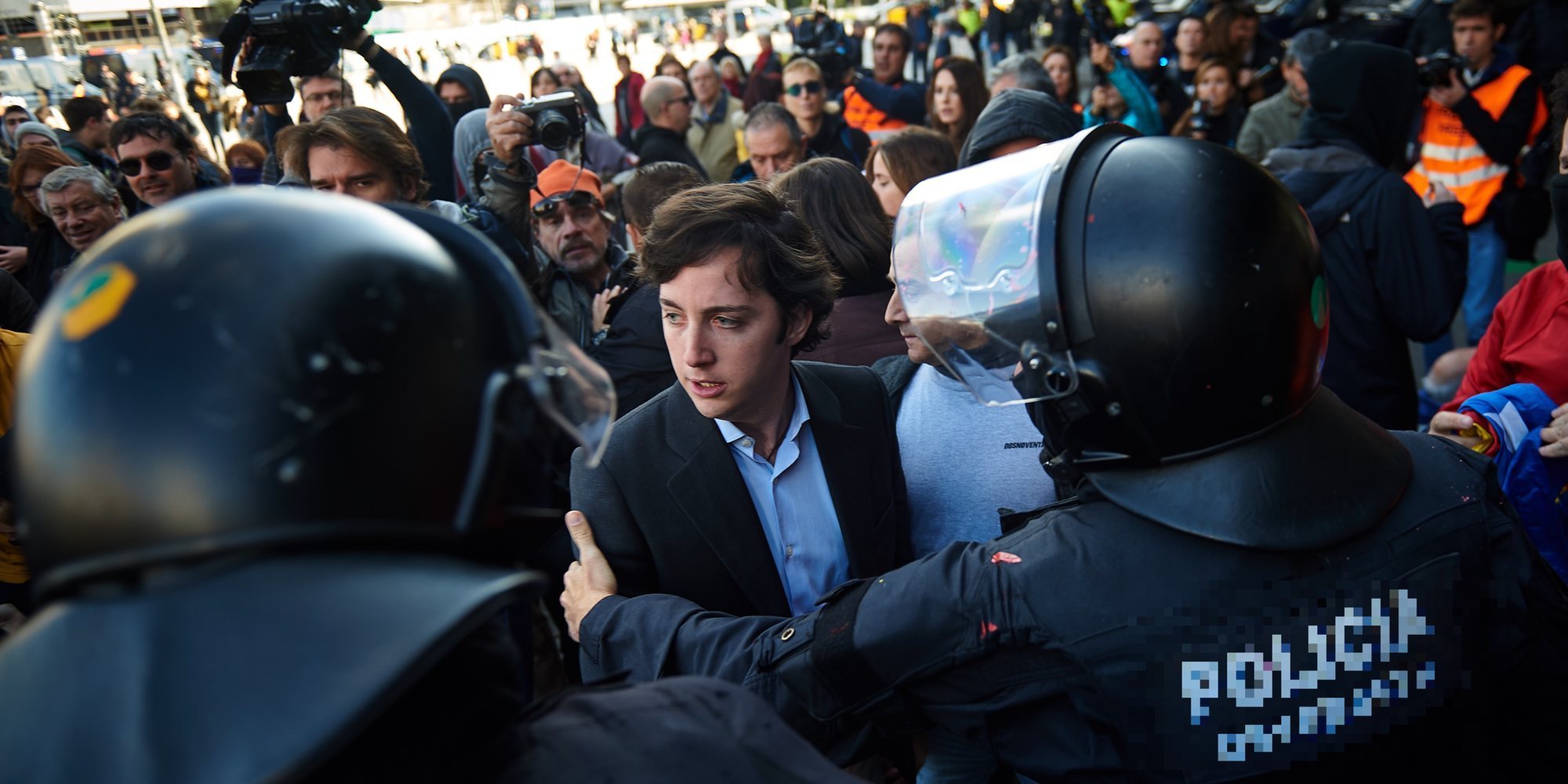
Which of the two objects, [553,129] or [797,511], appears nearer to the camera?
[797,511]

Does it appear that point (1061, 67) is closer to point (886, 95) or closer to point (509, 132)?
point (886, 95)

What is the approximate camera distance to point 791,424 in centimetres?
227

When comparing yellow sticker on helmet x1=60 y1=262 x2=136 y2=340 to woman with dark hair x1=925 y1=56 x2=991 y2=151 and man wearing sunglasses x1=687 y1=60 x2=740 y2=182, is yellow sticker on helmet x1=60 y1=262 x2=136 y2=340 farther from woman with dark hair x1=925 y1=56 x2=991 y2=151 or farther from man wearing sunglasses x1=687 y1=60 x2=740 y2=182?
man wearing sunglasses x1=687 y1=60 x2=740 y2=182

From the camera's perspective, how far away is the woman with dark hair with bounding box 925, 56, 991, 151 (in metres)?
5.77

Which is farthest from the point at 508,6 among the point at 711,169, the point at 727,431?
the point at 727,431

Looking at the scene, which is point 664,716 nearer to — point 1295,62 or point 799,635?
point 799,635

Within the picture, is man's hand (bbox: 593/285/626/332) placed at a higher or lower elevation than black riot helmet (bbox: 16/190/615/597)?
lower

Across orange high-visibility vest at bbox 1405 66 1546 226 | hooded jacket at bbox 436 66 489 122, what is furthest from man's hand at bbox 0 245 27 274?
orange high-visibility vest at bbox 1405 66 1546 226

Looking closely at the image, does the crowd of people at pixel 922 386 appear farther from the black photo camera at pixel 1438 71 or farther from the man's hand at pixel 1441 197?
the black photo camera at pixel 1438 71

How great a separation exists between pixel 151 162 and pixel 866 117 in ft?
14.8

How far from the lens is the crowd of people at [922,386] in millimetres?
1287

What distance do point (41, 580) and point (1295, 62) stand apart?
6.61 m

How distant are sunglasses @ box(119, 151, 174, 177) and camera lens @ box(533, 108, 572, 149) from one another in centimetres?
231

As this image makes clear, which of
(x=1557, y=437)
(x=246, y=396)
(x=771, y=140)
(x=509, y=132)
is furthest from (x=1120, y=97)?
(x=246, y=396)
